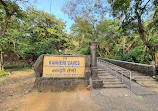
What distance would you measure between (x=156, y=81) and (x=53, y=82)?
7.17 metres

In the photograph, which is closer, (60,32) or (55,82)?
(55,82)

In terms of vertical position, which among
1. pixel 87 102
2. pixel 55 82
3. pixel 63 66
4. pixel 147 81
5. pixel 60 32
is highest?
pixel 60 32

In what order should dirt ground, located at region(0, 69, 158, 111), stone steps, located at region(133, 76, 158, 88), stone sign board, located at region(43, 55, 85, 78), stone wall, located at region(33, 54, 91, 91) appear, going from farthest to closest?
stone steps, located at region(133, 76, 158, 88)
stone sign board, located at region(43, 55, 85, 78)
stone wall, located at region(33, 54, 91, 91)
dirt ground, located at region(0, 69, 158, 111)

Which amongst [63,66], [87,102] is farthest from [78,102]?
[63,66]

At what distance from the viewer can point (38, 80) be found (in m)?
4.27

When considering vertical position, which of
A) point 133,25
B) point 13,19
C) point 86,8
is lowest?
point 133,25

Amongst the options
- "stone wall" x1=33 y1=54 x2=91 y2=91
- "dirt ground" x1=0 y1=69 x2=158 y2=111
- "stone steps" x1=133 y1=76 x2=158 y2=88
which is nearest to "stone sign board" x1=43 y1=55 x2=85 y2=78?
"stone wall" x1=33 y1=54 x2=91 y2=91

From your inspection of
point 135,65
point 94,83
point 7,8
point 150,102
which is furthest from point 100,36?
point 7,8

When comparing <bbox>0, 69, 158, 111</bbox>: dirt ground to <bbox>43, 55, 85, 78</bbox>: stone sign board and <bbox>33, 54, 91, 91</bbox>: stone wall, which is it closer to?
<bbox>33, 54, 91, 91</bbox>: stone wall

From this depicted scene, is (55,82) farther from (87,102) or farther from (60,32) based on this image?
(60,32)

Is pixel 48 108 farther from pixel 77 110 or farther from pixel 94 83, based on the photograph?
pixel 94 83

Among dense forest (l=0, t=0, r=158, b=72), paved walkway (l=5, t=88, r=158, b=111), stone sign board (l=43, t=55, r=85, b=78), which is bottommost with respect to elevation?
paved walkway (l=5, t=88, r=158, b=111)

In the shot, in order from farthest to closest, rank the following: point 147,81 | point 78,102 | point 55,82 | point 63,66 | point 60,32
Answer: point 60,32 → point 147,81 → point 63,66 → point 55,82 → point 78,102

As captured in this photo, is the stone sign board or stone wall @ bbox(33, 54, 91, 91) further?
the stone sign board
